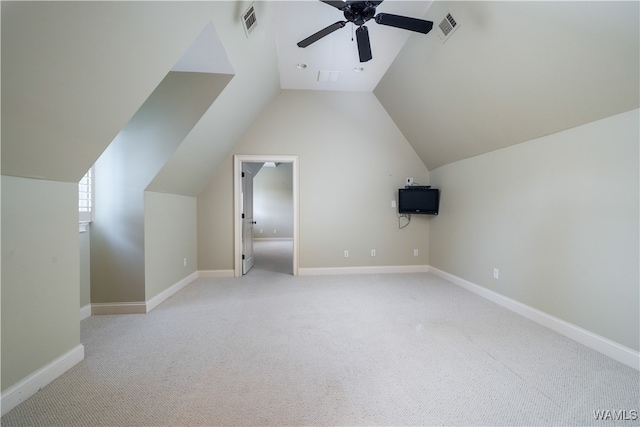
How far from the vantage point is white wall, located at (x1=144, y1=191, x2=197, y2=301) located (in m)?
2.79

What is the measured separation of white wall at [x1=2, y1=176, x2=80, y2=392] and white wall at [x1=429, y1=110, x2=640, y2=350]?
403cm

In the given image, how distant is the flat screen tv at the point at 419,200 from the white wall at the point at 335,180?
0.24 meters

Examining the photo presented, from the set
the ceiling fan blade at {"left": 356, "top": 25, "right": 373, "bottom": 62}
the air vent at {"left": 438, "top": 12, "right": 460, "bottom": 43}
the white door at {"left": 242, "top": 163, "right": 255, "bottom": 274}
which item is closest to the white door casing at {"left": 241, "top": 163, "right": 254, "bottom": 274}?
the white door at {"left": 242, "top": 163, "right": 255, "bottom": 274}

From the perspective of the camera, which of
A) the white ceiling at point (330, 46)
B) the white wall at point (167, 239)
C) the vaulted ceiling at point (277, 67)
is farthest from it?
the white wall at point (167, 239)

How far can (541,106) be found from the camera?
2.26 m

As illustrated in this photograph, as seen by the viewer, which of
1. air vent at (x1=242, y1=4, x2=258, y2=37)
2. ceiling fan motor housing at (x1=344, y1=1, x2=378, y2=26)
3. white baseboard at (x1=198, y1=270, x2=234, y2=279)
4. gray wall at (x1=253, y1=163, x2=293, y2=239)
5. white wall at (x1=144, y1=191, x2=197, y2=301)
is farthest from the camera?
gray wall at (x1=253, y1=163, x2=293, y2=239)

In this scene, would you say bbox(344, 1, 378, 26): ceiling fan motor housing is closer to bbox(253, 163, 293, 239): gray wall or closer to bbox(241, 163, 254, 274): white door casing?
bbox(241, 163, 254, 274): white door casing

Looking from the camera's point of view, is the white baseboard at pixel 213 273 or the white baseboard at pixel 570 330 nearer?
the white baseboard at pixel 570 330

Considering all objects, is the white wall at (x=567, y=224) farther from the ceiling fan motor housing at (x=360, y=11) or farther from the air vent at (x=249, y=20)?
the air vent at (x=249, y=20)

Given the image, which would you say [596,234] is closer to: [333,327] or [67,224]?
[333,327]

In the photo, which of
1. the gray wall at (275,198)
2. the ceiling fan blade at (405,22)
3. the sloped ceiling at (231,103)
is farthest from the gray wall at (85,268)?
the gray wall at (275,198)

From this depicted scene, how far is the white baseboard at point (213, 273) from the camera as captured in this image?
161 inches

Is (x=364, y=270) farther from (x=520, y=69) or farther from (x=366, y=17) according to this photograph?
(x=366, y=17)

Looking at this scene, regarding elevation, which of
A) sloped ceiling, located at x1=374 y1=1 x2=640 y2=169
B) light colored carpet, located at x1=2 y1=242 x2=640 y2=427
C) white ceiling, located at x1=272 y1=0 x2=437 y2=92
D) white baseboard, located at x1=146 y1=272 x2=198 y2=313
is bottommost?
light colored carpet, located at x1=2 y1=242 x2=640 y2=427
